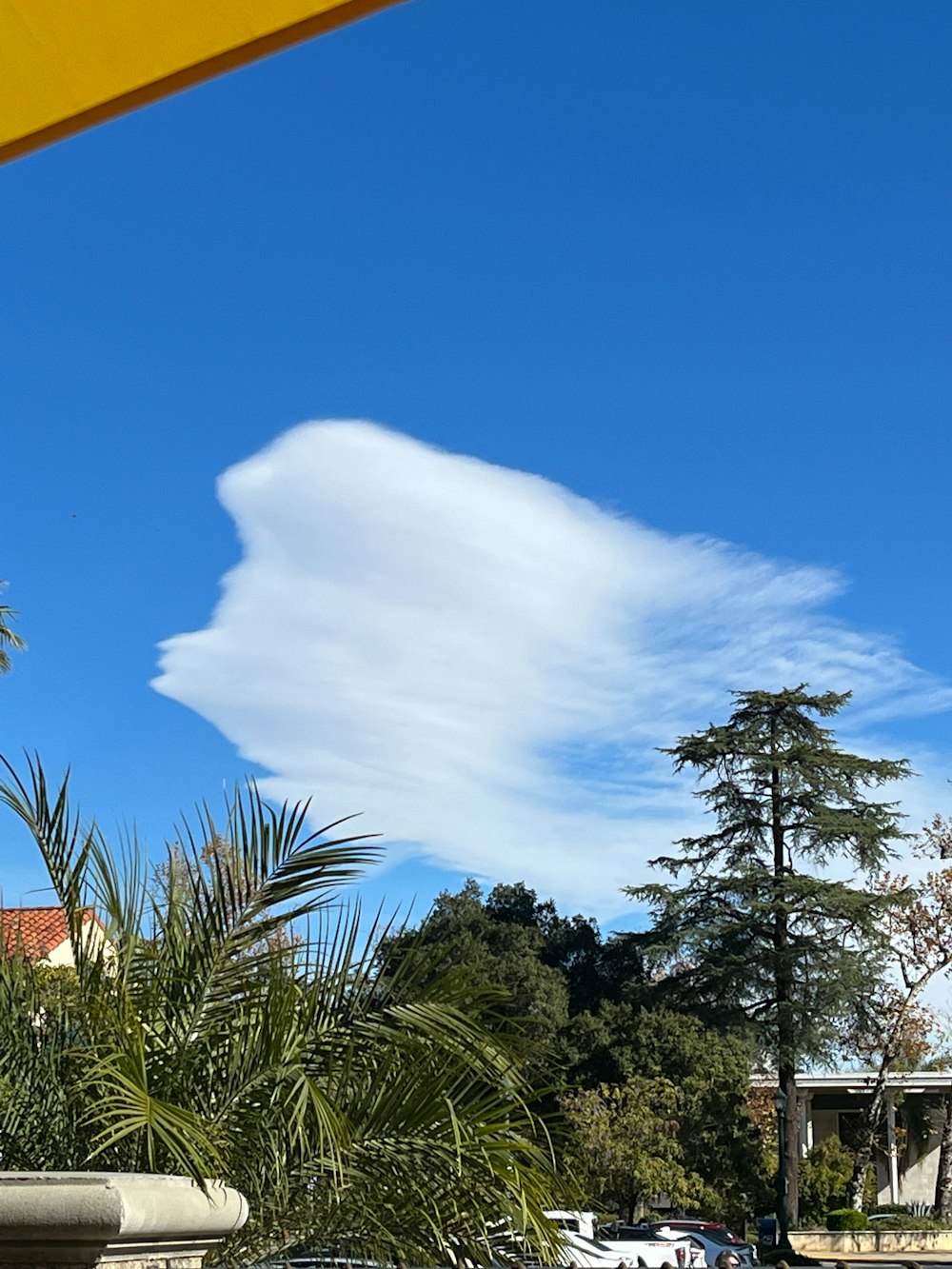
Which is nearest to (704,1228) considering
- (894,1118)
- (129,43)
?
(894,1118)

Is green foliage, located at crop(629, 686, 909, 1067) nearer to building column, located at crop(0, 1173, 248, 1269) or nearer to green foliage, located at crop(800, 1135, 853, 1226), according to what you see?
green foliage, located at crop(800, 1135, 853, 1226)

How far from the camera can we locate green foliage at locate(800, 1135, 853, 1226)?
35.7 meters

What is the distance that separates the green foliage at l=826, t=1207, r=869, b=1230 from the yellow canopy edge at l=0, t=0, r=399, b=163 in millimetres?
33481

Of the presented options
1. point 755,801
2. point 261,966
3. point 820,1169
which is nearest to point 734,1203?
point 820,1169

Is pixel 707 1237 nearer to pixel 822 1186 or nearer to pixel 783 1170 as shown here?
pixel 783 1170

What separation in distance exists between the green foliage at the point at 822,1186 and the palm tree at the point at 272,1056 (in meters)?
34.2

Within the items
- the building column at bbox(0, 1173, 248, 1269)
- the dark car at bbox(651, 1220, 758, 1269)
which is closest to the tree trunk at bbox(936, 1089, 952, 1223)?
the dark car at bbox(651, 1220, 758, 1269)

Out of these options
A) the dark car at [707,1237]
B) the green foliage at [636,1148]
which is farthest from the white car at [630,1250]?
the green foliage at [636,1148]

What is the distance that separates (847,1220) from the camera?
105 feet

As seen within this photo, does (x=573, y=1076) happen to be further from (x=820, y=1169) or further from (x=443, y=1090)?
(x=443, y=1090)

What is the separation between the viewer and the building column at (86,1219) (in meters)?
2.63

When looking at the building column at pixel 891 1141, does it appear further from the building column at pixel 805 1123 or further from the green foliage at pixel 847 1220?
the green foliage at pixel 847 1220

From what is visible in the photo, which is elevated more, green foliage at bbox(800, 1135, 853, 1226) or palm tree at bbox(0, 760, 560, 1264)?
palm tree at bbox(0, 760, 560, 1264)

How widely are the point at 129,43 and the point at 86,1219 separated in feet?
9.72
